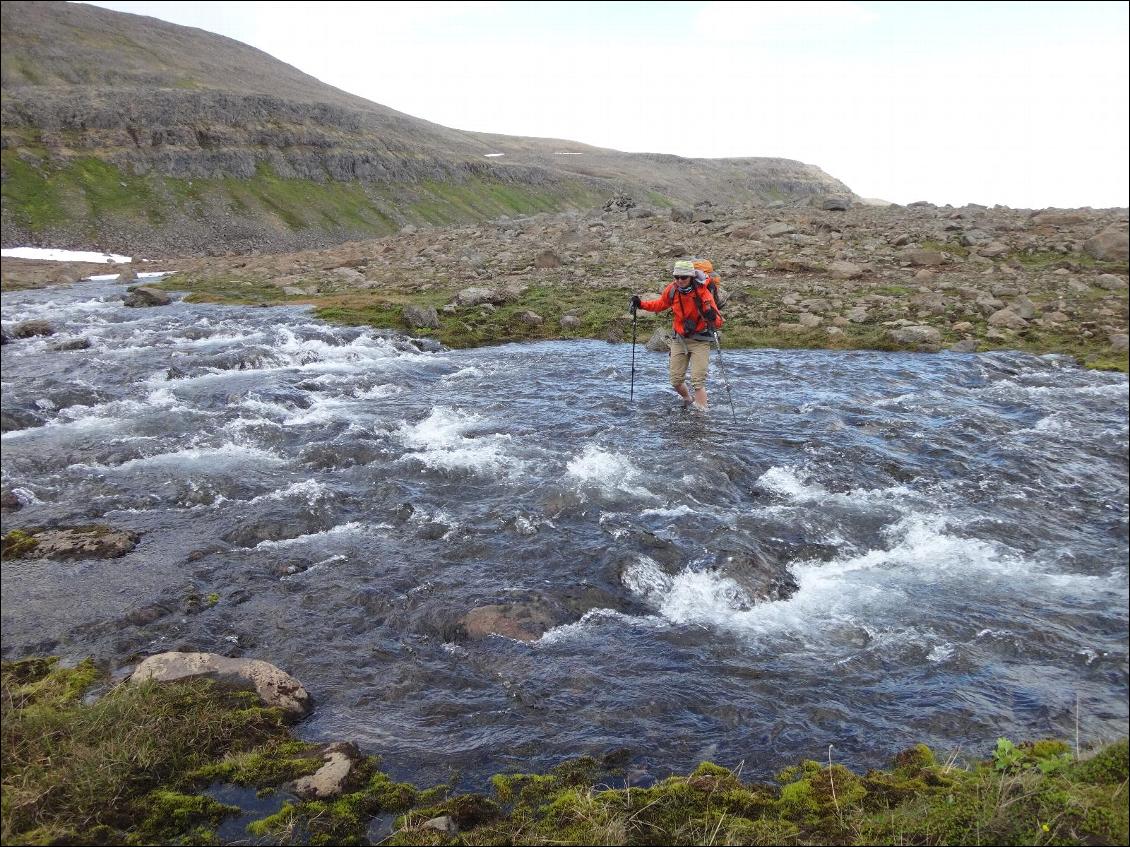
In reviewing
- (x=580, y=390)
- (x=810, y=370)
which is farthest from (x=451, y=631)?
(x=810, y=370)

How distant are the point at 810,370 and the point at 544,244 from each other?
23.5 metres

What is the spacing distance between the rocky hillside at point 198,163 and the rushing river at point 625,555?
237 feet

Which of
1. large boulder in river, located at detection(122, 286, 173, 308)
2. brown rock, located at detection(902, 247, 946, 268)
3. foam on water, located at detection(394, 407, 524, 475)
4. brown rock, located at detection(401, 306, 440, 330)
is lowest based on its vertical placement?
foam on water, located at detection(394, 407, 524, 475)

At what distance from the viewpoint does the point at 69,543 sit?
1073cm

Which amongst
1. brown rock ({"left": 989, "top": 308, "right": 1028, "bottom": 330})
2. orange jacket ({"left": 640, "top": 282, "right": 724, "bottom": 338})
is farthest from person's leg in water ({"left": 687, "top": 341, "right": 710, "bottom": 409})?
brown rock ({"left": 989, "top": 308, "right": 1028, "bottom": 330})

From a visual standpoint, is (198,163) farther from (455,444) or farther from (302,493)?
(302,493)

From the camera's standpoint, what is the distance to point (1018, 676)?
6215 mm

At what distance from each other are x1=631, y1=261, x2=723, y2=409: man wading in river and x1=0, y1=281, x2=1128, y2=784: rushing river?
0.95 m

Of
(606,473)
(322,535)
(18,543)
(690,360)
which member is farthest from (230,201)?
(606,473)

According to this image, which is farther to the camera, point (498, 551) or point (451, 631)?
point (498, 551)

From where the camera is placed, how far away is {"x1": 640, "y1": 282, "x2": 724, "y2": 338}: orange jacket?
16.2 metres

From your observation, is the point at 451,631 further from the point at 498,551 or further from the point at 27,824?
the point at 27,824

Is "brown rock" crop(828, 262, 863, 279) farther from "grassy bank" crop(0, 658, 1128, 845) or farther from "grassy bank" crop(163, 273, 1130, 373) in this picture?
"grassy bank" crop(0, 658, 1128, 845)

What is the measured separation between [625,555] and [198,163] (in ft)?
421
